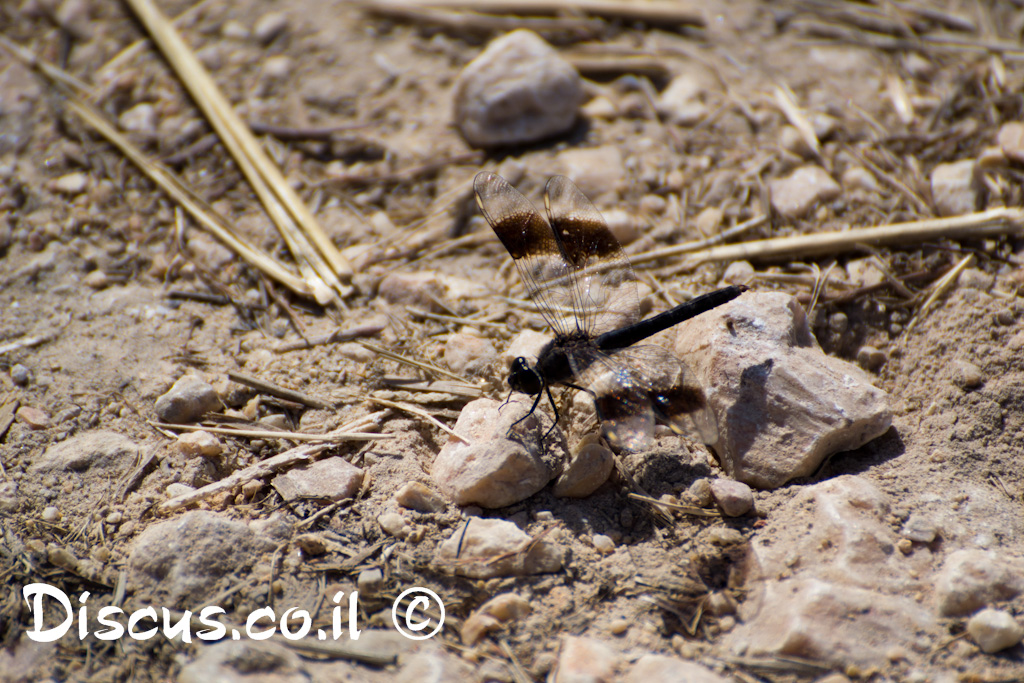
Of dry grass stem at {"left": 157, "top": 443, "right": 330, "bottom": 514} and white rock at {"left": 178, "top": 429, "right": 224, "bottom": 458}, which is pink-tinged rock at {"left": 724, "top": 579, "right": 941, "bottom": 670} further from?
white rock at {"left": 178, "top": 429, "right": 224, "bottom": 458}

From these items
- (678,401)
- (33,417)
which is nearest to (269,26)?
(33,417)

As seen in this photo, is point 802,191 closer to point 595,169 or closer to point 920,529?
point 595,169

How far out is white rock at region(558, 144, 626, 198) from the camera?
3.53m

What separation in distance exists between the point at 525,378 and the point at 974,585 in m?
1.57

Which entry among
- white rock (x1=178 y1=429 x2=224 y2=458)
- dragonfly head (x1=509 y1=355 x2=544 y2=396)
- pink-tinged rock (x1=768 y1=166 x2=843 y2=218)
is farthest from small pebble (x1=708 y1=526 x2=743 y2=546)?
white rock (x1=178 y1=429 x2=224 y2=458)

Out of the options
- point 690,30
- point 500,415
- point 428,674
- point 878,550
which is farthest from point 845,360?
point 690,30

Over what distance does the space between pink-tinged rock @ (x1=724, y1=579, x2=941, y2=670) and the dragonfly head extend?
1091 mm

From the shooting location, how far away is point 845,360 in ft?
9.62

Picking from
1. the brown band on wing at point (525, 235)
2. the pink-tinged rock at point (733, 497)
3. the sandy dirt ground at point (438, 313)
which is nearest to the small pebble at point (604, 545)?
the sandy dirt ground at point (438, 313)

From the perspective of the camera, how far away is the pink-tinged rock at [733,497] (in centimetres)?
235

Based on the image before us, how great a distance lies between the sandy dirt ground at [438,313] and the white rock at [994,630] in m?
0.03

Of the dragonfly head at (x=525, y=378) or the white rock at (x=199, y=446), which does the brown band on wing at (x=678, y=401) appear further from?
the white rock at (x=199, y=446)

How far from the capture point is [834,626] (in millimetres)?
2004

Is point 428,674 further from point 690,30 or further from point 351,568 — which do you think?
point 690,30
